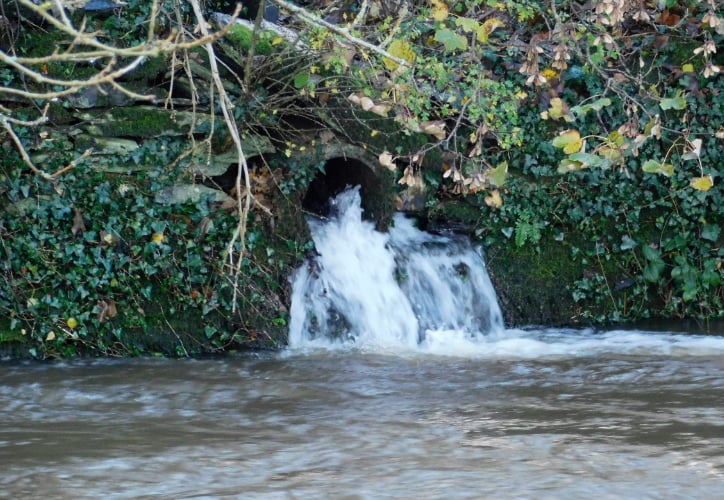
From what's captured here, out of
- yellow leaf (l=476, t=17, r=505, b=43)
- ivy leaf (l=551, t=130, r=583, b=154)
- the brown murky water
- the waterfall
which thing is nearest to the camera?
the brown murky water

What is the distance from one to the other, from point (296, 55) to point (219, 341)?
238cm

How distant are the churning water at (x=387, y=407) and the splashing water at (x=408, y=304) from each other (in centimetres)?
2

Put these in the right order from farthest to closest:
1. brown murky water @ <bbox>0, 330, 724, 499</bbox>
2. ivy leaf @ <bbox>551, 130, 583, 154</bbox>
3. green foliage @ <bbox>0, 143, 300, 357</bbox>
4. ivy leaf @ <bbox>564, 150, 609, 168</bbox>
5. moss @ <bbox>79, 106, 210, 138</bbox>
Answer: moss @ <bbox>79, 106, 210, 138</bbox>
green foliage @ <bbox>0, 143, 300, 357</bbox>
ivy leaf @ <bbox>564, 150, 609, 168</bbox>
ivy leaf @ <bbox>551, 130, 583, 154</bbox>
brown murky water @ <bbox>0, 330, 724, 499</bbox>

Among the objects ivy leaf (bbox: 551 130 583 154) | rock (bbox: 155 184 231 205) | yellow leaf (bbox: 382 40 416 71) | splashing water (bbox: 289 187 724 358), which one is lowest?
splashing water (bbox: 289 187 724 358)

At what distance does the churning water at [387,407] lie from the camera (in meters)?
4.90

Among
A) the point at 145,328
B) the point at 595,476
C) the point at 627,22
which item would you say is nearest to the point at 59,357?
the point at 145,328

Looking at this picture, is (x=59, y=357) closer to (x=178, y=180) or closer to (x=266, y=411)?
(x=178, y=180)

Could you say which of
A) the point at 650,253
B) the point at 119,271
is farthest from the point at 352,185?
the point at 650,253

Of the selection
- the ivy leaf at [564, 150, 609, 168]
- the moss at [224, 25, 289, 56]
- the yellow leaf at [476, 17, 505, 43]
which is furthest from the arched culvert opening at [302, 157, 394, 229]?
the ivy leaf at [564, 150, 609, 168]

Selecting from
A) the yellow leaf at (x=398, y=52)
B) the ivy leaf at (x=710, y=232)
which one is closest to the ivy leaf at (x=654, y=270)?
the ivy leaf at (x=710, y=232)

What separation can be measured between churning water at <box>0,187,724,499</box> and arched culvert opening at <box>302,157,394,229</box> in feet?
0.51

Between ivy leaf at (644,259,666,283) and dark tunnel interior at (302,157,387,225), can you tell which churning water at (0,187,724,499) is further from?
ivy leaf at (644,259,666,283)

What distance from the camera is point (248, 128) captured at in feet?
27.3

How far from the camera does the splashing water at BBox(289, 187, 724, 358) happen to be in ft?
27.2
